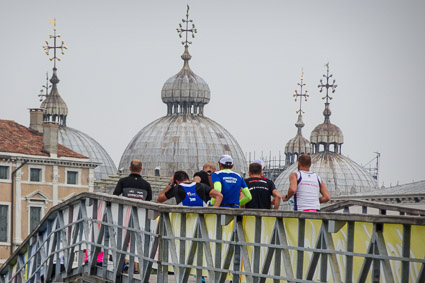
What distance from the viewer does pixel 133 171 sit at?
2062 cm

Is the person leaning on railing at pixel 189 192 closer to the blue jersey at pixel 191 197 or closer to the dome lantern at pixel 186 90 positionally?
the blue jersey at pixel 191 197

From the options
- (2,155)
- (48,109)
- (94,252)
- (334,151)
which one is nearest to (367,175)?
(334,151)

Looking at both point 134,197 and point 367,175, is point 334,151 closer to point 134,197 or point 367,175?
point 367,175

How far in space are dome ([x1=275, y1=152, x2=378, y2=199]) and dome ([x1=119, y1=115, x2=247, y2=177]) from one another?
6189 mm

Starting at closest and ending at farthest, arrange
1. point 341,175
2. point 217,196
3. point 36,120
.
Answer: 1. point 217,196
2. point 36,120
3. point 341,175

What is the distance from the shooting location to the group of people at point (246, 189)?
19172mm

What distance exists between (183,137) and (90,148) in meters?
9.09

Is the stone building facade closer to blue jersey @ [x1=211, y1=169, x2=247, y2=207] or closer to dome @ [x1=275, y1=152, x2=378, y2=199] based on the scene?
dome @ [x1=275, y1=152, x2=378, y2=199]

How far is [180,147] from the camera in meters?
126

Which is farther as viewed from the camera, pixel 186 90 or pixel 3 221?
pixel 186 90

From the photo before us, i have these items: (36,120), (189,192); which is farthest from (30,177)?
(189,192)

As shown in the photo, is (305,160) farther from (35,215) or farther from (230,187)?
(35,215)

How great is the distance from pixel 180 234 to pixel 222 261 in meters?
0.99

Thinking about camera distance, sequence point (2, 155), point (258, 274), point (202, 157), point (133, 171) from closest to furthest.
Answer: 1. point (258, 274)
2. point (133, 171)
3. point (2, 155)
4. point (202, 157)
